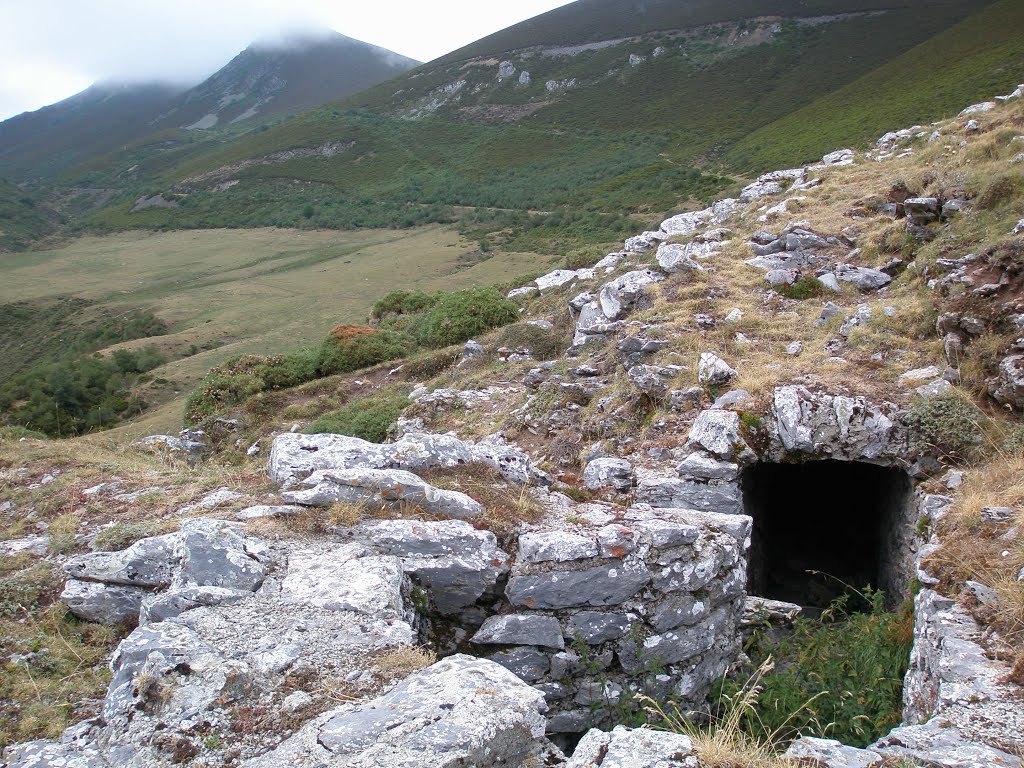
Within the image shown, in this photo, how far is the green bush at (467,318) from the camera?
20531 mm

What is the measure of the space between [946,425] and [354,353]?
16.4 meters

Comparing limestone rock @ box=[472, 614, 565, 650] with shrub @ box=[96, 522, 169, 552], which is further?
A: shrub @ box=[96, 522, 169, 552]

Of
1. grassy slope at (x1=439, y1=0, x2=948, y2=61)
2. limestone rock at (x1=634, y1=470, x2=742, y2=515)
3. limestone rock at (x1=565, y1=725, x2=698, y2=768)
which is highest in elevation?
grassy slope at (x1=439, y1=0, x2=948, y2=61)

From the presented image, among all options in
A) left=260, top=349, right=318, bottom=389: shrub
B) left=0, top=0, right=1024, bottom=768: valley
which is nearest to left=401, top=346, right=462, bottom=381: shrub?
left=0, top=0, right=1024, bottom=768: valley

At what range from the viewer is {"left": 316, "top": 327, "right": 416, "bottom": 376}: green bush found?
20.8m

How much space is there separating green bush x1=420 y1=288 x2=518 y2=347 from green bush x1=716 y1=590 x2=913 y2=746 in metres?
14.8

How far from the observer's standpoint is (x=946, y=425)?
812 cm

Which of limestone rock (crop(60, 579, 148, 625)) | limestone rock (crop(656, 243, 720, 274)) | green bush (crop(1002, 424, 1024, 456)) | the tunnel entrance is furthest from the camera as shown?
limestone rock (crop(656, 243, 720, 274))

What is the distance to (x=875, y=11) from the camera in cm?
9025

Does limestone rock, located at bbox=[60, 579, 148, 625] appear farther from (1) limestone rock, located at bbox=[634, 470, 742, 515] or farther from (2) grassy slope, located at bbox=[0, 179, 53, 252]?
(2) grassy slope, located at bbox=[0, 179, 53, 252]

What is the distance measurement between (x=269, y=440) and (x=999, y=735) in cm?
1509

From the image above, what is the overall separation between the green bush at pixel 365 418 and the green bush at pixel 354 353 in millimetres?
3877

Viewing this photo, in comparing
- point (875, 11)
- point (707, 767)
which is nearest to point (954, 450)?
point (707, 767)

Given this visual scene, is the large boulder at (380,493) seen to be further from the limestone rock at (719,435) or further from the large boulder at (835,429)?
the large boulder at (835,429)
